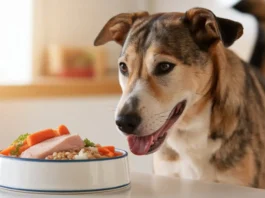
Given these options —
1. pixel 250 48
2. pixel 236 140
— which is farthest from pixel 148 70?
pixel 250 48

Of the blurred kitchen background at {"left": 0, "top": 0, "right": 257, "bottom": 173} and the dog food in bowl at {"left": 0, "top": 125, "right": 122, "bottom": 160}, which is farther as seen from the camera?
the blurred kitchen background at {"left": 0, "top": 0, "right": 257, "bottom": 173}

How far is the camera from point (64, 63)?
2.64m

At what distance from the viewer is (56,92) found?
2.64m

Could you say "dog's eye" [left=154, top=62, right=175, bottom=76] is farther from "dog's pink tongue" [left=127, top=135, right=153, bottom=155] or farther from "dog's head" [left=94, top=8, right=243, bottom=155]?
"dog's pink tongue" [left=127, top=135, right=153, bottom=155]

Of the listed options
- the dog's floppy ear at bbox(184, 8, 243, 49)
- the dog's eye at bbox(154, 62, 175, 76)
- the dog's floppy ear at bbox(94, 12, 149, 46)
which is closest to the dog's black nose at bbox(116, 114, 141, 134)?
the dog's eye at bbox(154, 62, 175, 76)

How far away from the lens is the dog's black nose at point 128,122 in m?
1.23

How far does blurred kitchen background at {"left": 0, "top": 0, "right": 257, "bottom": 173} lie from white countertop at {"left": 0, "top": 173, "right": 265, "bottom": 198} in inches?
63.0

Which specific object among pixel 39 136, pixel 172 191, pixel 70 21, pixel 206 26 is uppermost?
pixel 70 21

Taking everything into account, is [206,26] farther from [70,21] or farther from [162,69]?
[70,21]

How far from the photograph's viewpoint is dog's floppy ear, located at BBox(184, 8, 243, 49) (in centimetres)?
132

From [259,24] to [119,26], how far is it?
A: 3.05 feet

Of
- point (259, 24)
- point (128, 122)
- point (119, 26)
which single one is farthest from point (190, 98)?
point (259, 24)

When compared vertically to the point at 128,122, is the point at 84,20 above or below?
above

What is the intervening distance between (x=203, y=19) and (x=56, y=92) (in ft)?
4.53
